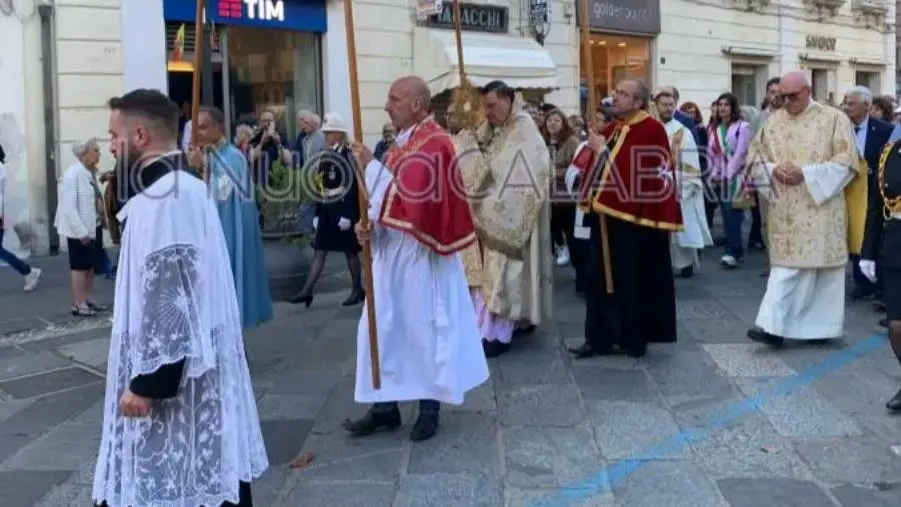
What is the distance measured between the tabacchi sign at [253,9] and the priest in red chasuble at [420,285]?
9.79m

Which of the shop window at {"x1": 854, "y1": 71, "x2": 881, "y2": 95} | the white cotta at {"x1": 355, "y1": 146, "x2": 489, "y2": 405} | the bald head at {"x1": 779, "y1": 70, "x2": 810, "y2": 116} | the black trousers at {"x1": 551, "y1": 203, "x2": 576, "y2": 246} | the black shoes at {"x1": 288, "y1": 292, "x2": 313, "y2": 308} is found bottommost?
the black shoes at {"x1": 288, "y1": 292, "x2": 313, "y2": 308}

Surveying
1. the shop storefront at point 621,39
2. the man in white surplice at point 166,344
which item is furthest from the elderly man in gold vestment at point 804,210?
the shop storefront at point 621,39

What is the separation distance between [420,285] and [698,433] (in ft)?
5.26

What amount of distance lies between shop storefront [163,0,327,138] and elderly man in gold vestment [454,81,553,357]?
7729mm

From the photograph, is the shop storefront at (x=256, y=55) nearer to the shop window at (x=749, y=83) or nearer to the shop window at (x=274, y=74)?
the shop window at (x=274, y=74)

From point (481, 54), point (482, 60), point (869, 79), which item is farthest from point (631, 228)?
point (869, 79)

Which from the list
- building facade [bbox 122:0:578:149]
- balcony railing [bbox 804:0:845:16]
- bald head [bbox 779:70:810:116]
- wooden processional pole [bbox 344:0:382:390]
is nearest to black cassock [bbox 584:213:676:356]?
bald head [bbox 779:70:810:116]

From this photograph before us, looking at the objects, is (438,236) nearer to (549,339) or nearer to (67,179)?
(549,339)

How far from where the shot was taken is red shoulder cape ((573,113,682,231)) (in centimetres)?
682

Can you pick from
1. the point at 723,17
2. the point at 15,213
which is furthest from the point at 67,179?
the point at 723,17

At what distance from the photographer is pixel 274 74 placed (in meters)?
15.6

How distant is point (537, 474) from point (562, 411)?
1.04m

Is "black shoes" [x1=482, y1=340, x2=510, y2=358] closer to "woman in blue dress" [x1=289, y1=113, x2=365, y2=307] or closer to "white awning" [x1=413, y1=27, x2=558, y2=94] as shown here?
"woman in blue dress" [x1=289, y1=113, x2=365, y2=307]

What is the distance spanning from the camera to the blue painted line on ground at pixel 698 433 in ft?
14.9
